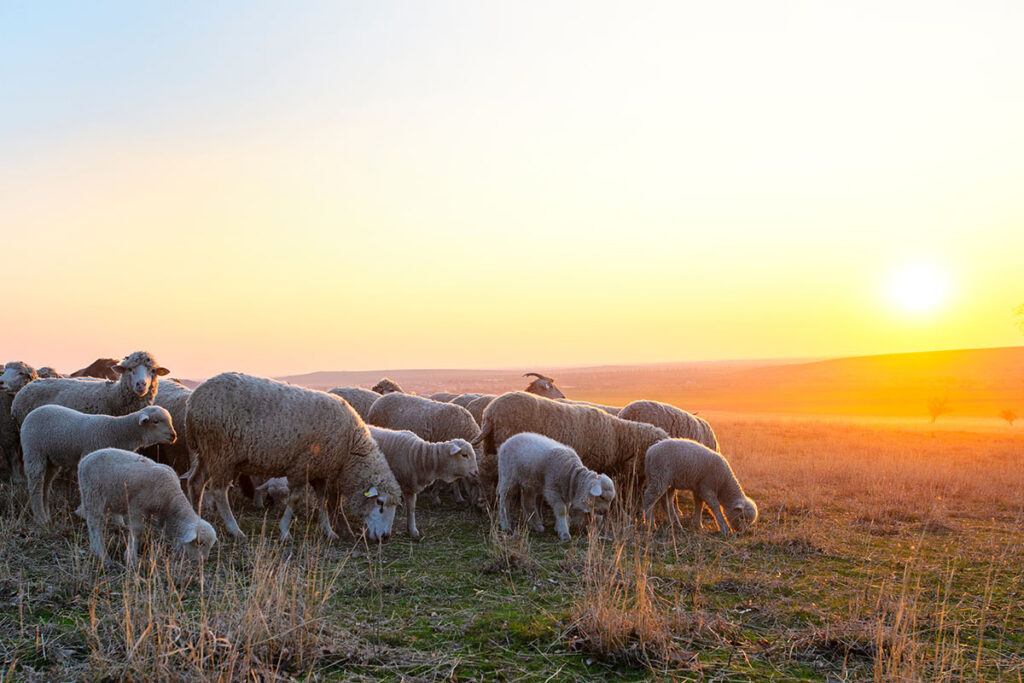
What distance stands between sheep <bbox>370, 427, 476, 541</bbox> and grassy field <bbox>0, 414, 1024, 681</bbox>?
68 cm

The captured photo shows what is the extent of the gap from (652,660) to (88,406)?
10.3 m

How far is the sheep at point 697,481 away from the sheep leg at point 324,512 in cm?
467

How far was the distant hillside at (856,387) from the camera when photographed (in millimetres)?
62928

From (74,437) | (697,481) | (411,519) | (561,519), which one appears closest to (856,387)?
(697,481)

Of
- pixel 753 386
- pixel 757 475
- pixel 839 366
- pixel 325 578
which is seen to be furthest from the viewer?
pixel 839 366

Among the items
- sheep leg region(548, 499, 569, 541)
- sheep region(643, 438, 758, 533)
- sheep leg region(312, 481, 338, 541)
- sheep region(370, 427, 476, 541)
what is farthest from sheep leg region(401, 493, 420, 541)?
sheep region(643, 438, 758, 533)

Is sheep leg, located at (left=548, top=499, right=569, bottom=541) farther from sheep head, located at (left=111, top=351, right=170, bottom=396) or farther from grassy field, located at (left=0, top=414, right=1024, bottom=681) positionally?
sheep head, located at (left=111, top=351, right=170, bottom=396)

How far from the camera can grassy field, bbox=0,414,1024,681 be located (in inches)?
187

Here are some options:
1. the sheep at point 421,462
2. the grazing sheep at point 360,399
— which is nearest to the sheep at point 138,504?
the sheep at point 421,462

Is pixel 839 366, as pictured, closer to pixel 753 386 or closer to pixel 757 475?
pixel 753 386

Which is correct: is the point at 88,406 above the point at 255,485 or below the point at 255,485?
above

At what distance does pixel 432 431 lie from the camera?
1333 centimetres

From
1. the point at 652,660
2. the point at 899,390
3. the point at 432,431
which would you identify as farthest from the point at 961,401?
the point at 652,660

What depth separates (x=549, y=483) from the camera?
32.8 ft
